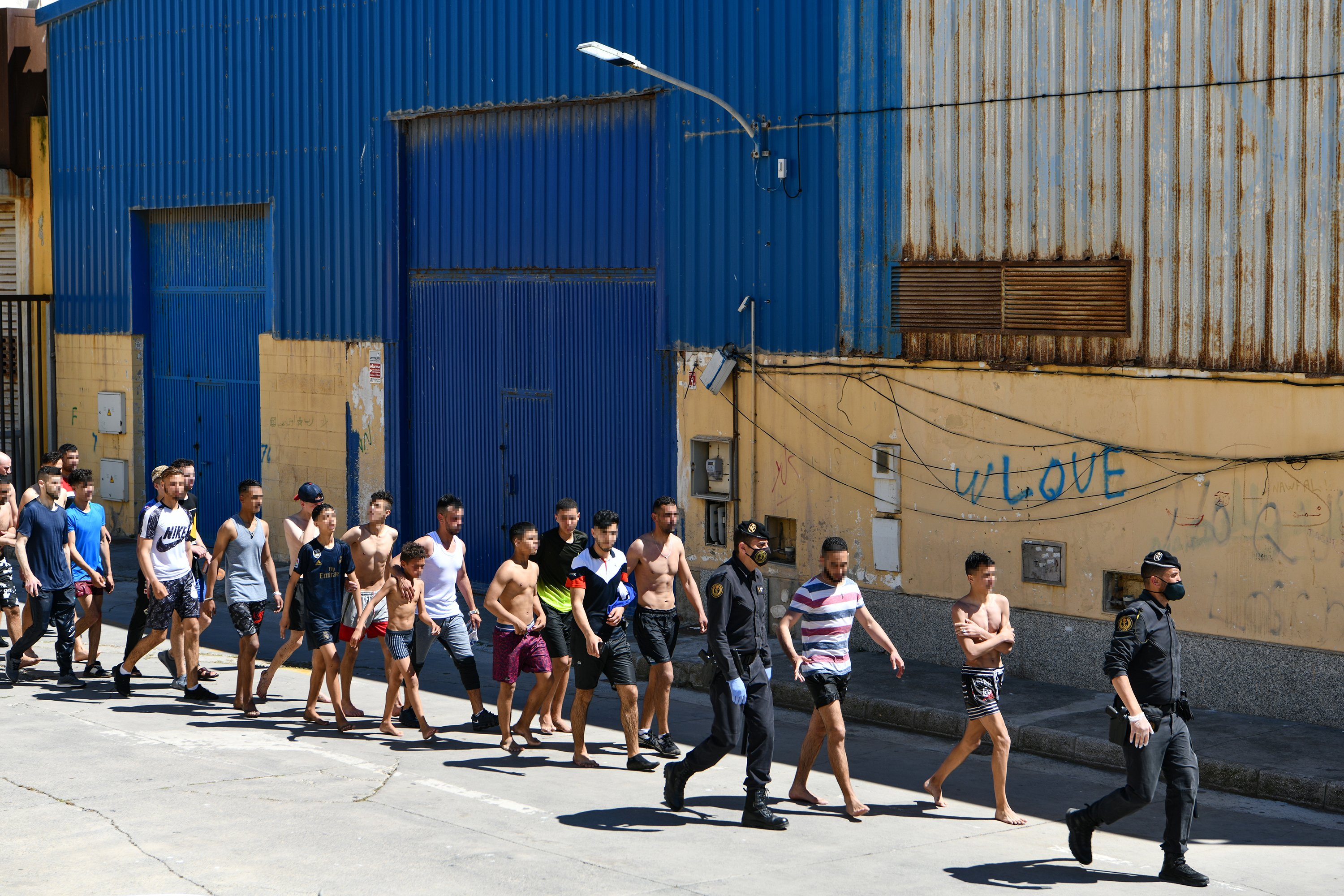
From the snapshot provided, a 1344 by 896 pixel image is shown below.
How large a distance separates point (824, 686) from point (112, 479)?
1789 cm

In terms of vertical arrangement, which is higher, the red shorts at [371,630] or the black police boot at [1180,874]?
the red shorts at [371,630]

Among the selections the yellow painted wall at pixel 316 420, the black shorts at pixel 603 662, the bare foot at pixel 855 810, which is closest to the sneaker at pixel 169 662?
the black shorts at pixel 603 662

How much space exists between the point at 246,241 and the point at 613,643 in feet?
43.2

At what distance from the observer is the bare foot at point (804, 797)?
393 inches

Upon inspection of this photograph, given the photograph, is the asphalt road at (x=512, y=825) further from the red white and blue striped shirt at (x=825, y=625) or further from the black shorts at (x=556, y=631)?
the red white and blue striped shirt at (x=825, y=625)

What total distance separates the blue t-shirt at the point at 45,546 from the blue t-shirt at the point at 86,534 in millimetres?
191

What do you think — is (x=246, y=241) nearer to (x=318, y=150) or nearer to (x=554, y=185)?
(x=318, y=150)

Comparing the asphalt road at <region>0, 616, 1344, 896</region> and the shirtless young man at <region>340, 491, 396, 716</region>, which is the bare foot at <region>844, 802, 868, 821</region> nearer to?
the asphalt road at <region>0, 616, 1344, 896</region>

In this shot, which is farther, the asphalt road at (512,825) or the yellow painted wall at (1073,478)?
the yellow painted wall at (1073,478)

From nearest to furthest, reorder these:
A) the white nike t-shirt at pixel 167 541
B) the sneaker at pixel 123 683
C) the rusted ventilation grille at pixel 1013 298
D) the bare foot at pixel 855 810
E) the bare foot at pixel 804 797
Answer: the bare foot at pixel 855 810 < the bare foot at pixel 804 797 < the white nike t-shirt at pixel 167 541 < the rusted ventilation grille at pixel 1013 298 < the sneaker at pixel 123 683

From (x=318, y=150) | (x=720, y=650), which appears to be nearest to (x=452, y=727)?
(x=720, y=650)

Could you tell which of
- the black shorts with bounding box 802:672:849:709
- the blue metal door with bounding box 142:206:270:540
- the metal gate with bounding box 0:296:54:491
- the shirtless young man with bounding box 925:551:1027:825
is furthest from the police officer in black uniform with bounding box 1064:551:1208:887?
the metal gate with bounding box 0:296:54:491

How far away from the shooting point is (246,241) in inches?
890

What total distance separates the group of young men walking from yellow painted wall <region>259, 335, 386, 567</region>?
518 centimetres
